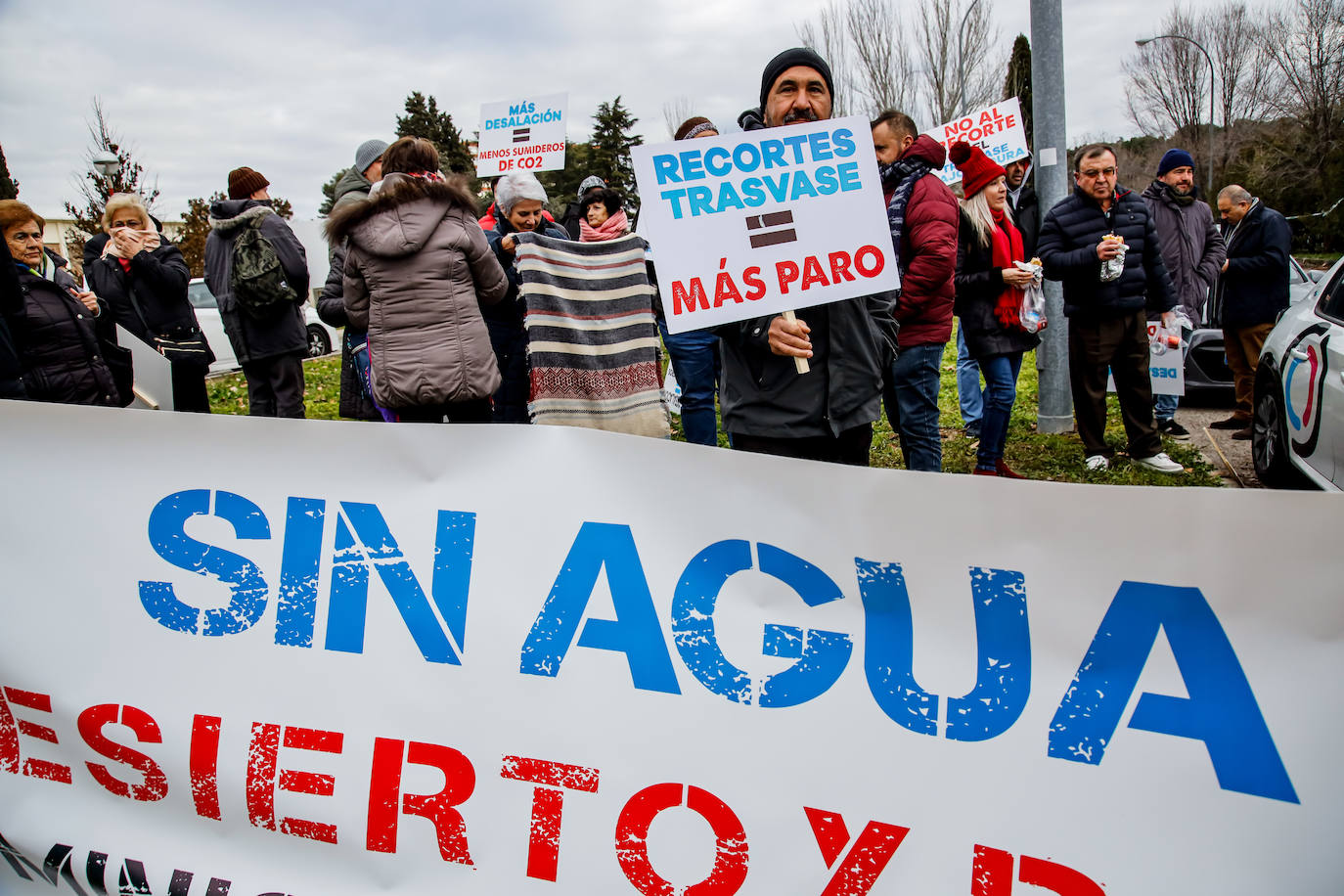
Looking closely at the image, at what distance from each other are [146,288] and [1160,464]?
6145mm

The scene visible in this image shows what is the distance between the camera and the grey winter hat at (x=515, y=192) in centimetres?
515

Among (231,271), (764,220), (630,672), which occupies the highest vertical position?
(231,271)

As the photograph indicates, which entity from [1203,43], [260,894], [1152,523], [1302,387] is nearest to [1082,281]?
[1302,387]

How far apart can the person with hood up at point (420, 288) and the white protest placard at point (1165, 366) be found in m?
4.01

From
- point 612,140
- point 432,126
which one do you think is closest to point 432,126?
point 432,126

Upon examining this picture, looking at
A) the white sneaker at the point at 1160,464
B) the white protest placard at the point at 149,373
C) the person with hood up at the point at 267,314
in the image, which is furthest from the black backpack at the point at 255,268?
the white sneaker at the point at 1160,464

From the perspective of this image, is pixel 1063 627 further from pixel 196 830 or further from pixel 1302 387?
pixel 1302 387

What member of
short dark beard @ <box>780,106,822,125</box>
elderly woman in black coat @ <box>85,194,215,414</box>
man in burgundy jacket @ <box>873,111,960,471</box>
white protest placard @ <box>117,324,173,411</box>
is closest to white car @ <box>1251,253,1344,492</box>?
man in burgundy jacket @ <box>873,111,960,471</box>

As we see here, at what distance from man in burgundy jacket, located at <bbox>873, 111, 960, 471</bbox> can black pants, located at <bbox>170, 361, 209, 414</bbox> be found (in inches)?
173

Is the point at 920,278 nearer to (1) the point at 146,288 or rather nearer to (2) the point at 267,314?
(2) the point at 267,314

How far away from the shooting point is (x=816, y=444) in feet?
9.17

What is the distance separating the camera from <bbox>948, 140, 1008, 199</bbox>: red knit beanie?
15.9 ft

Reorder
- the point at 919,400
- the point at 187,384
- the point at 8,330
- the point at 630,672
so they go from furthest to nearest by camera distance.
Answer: the point at 187,384 → the point at 919,400 → the point at 8,330 → the point at 630,672

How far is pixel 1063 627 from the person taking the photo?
1.54m
